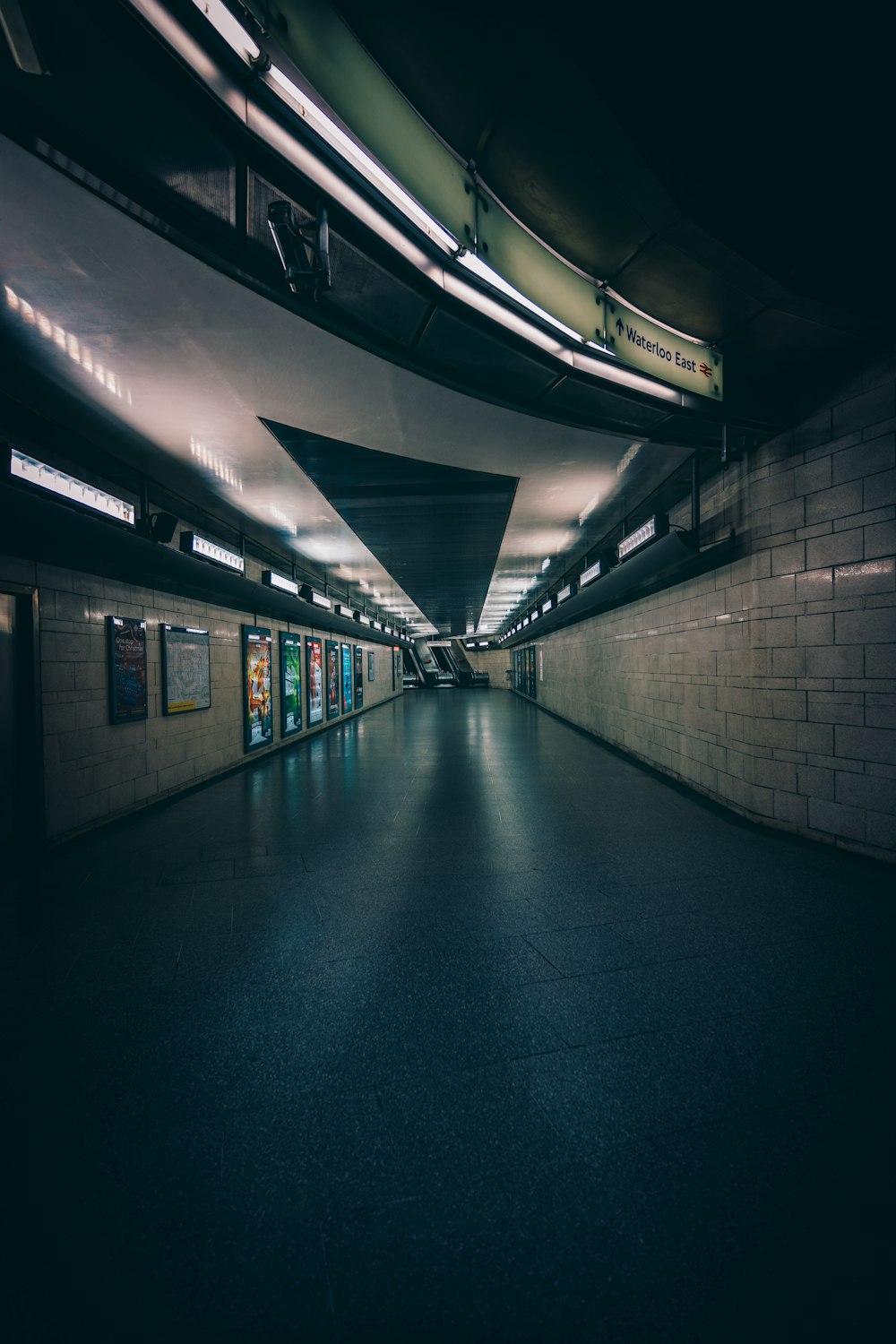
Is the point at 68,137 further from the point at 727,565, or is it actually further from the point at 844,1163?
the point at 727,565

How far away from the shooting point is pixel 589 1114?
183 cm

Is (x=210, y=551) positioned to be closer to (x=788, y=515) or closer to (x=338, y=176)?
(x=338, y=176)

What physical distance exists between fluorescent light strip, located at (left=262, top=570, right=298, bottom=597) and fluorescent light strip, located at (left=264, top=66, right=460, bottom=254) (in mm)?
5761

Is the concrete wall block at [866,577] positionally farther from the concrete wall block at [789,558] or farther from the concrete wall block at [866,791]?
the concrete wall block at [866,791]

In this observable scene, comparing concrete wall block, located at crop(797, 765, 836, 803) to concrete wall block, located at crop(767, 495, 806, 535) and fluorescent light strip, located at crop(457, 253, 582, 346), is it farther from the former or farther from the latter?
fluorescent light strip, located at crop(457, 253, 582, 346)

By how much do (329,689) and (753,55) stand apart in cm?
1355

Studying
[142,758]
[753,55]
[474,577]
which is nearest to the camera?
[753,55]


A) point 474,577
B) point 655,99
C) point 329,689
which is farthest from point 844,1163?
point 329,689

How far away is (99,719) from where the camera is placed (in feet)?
17.7

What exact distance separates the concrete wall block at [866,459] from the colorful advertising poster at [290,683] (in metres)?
9.72

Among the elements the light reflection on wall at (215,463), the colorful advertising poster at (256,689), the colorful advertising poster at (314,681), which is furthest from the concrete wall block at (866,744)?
the colorful advertising poster at (314,681)

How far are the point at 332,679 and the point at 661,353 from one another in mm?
12277

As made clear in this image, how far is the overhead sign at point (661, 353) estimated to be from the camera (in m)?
3.57

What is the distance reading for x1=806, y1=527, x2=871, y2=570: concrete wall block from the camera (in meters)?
4.15
